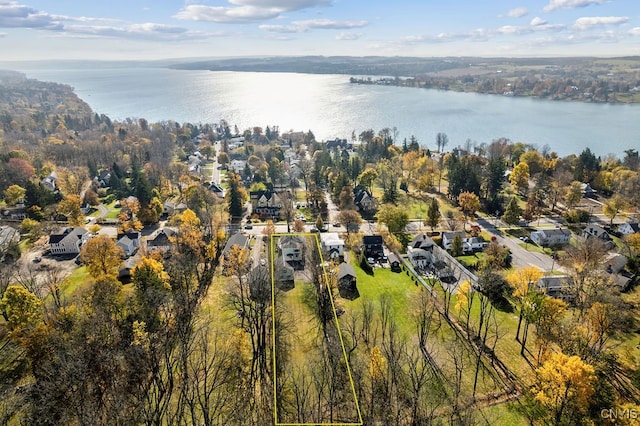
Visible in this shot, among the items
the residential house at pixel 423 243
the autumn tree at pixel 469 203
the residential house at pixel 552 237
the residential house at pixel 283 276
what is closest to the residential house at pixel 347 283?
the residential house at pixel 283 276

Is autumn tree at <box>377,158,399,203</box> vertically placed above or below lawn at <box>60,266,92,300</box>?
above

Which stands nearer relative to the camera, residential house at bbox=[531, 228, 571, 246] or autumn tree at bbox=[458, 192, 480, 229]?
residential house at bbox=[531, 228, 571, 246]

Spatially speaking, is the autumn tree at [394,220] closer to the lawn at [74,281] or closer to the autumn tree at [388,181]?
the autumn tree at [388,181]

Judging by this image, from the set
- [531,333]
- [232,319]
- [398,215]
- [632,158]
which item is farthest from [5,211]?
[632,158]

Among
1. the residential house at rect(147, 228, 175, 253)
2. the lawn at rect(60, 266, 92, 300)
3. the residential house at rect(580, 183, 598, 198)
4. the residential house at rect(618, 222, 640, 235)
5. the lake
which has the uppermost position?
the lake

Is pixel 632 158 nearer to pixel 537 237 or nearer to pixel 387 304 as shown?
pixel 537 237

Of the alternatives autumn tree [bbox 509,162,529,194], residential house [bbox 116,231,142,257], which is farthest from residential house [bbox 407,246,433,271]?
residential house [bbox 116,231,142,257]

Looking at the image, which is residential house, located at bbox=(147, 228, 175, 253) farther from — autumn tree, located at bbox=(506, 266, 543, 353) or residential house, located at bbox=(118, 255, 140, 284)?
autumn tree, located at bbox=(506, 266, 543, 353)

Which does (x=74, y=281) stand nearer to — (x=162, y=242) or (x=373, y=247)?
(x=162, y=242)
